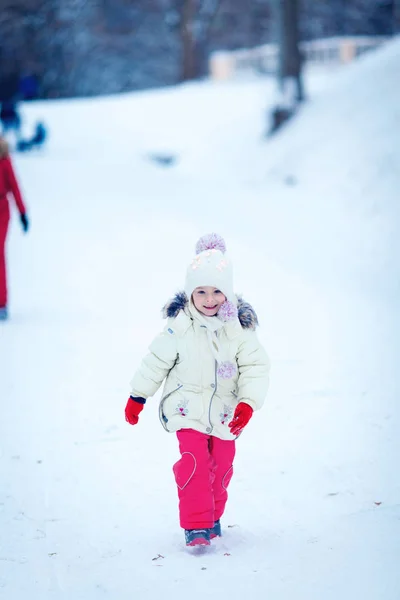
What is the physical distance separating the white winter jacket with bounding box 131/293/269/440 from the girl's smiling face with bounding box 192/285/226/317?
58 millimetres

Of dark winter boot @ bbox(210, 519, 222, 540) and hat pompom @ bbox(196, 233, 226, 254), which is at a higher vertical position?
hat pompom @ bbox(196, 233, 226, 254)

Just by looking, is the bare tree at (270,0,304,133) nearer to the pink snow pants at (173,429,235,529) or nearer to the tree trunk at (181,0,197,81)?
the pink snow pants at (173,429,235,529)

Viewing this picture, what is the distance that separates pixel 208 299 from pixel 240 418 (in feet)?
1.77

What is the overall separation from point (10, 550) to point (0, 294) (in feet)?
13.9

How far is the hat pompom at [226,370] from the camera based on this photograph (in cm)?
332

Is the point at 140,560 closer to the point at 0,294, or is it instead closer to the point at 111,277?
the point at 0,294

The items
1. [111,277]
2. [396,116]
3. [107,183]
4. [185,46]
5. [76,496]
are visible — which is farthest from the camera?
[185,46]

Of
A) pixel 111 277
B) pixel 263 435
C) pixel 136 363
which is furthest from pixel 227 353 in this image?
pixel 111 277

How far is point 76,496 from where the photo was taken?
13.5 ft

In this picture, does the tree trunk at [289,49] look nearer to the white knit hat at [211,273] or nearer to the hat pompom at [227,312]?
the white knit hat at [211,273]

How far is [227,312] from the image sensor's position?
10.8ft

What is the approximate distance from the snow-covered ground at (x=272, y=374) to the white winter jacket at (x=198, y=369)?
62 cm

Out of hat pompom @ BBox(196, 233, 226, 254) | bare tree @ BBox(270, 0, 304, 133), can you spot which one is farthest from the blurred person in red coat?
bare tree @ BBox(270, 0, 304, 133)

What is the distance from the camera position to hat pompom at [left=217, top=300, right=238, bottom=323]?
10.8 feet
